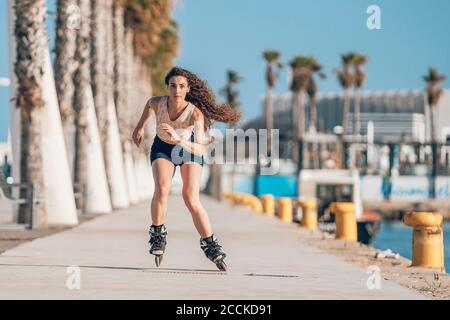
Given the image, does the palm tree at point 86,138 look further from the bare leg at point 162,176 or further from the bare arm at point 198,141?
the bare leg at point 162,176

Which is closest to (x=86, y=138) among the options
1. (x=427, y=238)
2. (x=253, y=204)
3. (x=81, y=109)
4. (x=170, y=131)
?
(x=81, y=109)

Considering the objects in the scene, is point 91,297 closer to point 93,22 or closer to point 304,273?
point 304,273

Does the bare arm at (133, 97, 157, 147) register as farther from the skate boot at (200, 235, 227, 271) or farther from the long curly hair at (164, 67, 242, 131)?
the skate boot at (200, 235, 227, 271)

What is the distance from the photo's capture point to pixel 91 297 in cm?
1037

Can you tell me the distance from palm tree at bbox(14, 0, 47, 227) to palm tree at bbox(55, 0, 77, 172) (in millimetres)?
5152

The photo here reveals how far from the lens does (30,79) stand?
2323cm

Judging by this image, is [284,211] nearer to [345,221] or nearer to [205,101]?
[345,221]

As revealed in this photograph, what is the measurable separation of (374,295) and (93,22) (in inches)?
1132

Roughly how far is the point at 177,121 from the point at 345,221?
11314 millimetres

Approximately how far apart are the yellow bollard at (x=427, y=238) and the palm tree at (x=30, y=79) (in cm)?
951

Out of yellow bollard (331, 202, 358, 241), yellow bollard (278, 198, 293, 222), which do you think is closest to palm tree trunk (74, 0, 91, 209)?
yellow bollard (278, 198, 293, 222)

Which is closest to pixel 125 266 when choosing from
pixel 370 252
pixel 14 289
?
pixel 14 289

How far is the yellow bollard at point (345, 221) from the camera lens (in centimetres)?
2297

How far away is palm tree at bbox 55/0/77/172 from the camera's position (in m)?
28.7
